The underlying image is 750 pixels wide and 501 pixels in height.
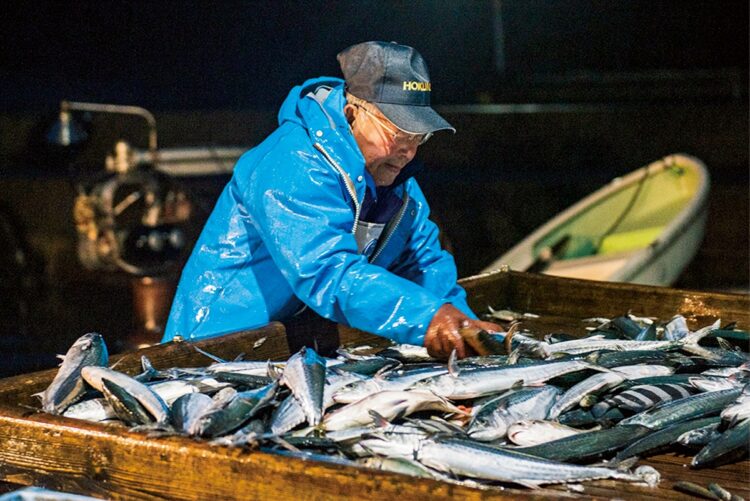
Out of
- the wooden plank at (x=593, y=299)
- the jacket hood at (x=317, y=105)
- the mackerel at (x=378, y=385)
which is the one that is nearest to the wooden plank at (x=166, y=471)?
the mackerel at (x=378, y=385)

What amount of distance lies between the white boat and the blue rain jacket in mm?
5668

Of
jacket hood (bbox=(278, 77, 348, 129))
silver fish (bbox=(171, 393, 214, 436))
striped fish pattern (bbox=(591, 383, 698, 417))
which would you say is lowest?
striped fish pattern (bbox=(591, 383, 698, 417))

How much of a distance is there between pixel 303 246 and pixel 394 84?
2.49 feet

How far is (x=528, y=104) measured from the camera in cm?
1686

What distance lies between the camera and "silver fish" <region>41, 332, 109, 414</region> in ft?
11.5

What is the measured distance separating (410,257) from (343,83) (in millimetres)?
971

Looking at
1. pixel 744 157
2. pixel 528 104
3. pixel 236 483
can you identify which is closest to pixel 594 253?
pixel 744 157

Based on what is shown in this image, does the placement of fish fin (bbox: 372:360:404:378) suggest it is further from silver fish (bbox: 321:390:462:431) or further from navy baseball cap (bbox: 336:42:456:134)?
navy baseball cap (bbox: 336:42:456:134)

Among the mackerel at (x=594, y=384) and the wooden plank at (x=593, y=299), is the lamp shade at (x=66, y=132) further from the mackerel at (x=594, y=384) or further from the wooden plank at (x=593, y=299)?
the mackerel at (x=594, y=384)

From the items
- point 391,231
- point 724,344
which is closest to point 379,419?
point 391,231

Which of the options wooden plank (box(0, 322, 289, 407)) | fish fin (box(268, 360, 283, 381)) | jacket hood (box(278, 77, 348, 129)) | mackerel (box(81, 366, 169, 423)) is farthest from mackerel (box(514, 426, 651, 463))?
jacket hood (box(278, 77, 348, 129))

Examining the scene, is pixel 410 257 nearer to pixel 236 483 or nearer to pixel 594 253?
pixel 236 483

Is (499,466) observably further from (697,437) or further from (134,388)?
(134,388)

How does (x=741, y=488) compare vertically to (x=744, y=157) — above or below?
above
